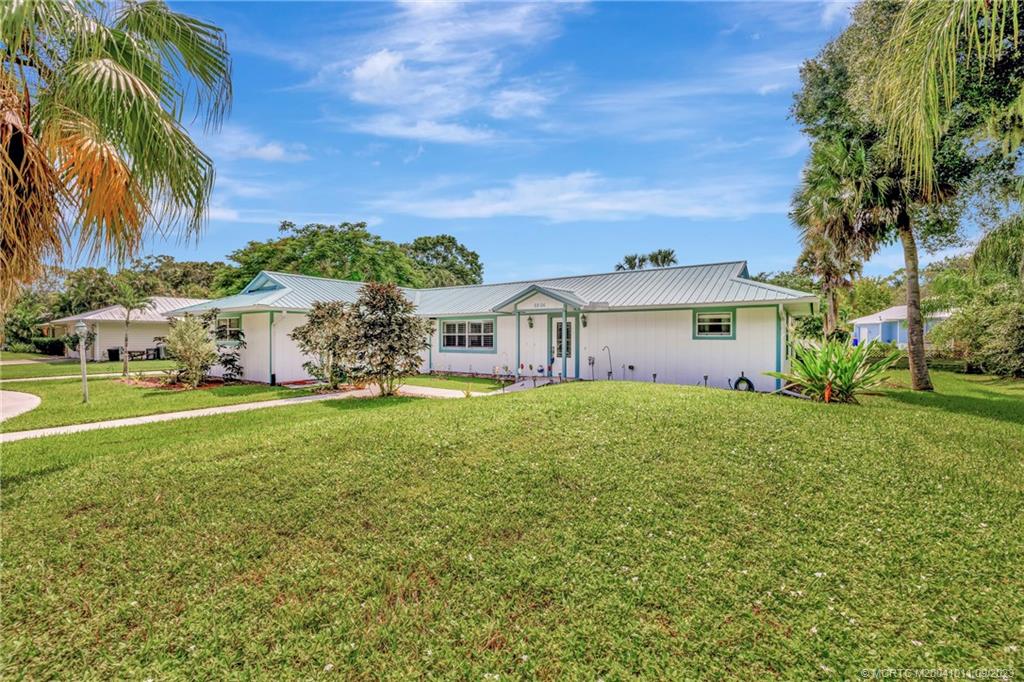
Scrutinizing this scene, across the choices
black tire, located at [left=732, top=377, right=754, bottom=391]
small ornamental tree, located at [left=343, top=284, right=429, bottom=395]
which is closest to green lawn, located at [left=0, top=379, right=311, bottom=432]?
small ornamental tree, located at [left=343, top=284, right=429, bottom=395]

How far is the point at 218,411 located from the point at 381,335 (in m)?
4.14

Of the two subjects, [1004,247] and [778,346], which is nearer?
[778,346]

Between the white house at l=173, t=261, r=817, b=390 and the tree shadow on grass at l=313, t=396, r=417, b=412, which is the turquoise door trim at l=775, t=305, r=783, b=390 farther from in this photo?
the tree shadow on grass at l=313, t=396, r=417, b=412

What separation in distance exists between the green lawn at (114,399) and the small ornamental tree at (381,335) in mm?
2672

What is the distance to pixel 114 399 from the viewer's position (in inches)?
494

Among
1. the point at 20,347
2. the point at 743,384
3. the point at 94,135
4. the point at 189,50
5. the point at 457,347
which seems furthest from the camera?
the point at 20,347

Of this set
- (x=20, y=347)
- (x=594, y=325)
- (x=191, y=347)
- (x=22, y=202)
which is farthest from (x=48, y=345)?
(x=22, y=202)

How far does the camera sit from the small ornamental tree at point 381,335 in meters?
12.3

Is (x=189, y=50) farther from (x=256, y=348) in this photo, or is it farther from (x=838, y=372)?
(x=256, y=348)

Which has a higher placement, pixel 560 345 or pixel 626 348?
pixel 560 345

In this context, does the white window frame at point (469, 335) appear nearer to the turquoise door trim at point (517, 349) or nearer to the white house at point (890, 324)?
the turquoise door trim at point (517, 349)

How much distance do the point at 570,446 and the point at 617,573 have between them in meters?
2.44

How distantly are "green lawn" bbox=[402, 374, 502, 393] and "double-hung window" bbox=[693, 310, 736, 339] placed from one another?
6444 mm

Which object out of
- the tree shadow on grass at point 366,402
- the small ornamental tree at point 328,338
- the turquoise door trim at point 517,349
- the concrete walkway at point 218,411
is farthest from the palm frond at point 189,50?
the turquoise door trim at point 517,349
